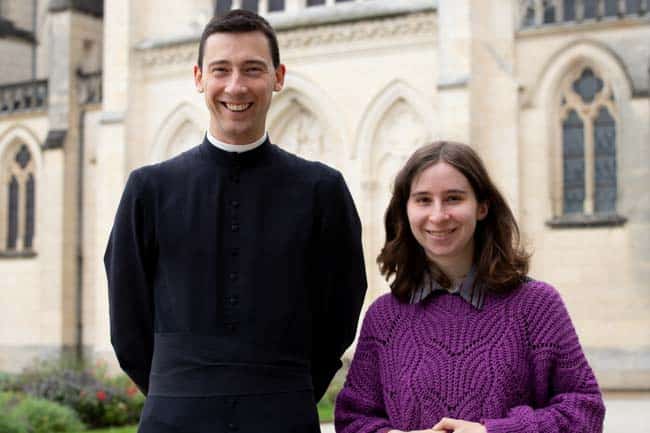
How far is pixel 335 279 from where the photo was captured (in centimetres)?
331

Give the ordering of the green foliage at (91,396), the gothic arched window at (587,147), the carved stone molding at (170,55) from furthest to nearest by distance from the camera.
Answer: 1. the carved stone molding at (170,55)
2. the gothic arched window at (587,147)
3. the green foliage at (91,396)

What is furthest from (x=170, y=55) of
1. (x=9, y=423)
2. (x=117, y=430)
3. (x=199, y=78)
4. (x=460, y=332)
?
(x=460, y=332)

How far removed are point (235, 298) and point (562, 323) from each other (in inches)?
38.1

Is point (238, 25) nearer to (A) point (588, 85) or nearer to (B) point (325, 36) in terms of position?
(A) point (588, 85)

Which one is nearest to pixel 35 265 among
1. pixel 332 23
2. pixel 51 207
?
pixel 51 207

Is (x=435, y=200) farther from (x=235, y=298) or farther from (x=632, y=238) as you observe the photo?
(x=632, y=238)

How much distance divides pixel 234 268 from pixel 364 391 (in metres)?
0.54

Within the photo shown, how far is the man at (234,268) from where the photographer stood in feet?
10.1

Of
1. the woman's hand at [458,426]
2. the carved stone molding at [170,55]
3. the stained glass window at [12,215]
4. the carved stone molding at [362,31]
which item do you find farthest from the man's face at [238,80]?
the stained glass window at [12,215]

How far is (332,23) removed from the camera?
17828 millimetres

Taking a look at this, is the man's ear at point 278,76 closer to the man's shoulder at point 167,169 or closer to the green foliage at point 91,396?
the man's shoulder at point 167,169

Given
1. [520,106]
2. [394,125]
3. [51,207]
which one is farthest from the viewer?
[51,207]

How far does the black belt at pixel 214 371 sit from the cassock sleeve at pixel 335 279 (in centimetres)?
22

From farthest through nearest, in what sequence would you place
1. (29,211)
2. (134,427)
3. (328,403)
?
1. (29,211)
2. (328,403)
3. (134,427)
